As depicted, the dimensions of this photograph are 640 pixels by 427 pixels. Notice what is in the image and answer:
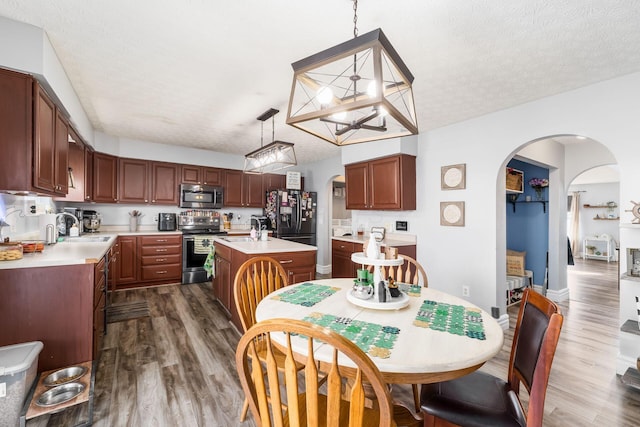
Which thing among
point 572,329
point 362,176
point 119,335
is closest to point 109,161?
point 119,335

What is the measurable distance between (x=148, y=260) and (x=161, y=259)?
0.19 meters

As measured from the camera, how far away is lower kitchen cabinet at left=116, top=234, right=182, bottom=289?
4582 millimetres

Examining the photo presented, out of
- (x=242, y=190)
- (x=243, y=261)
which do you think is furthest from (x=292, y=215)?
(x=243, y=261)

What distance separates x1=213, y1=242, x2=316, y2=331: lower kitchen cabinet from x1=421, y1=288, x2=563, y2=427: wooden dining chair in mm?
1937

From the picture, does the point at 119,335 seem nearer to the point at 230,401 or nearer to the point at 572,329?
the point at 230,401

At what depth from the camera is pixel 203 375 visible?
2279 mm

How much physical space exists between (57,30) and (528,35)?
308 centimetres

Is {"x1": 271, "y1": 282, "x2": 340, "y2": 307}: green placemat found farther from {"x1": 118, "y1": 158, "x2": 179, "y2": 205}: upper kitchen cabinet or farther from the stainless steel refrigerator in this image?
{"x1": 118, "y1": 158, "x2": 179, "y2": 205}: upper kitchen cabinet

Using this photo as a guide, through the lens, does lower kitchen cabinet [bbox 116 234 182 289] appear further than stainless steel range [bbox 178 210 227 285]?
No

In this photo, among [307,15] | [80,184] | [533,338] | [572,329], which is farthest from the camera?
→ [80,184]

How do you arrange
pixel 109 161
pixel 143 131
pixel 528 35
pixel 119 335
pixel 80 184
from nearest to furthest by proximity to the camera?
1. pixel 528 35
2. pixel 119 335
3. pixel 80 184
4. pixel 143 131
5. pixel 109 161

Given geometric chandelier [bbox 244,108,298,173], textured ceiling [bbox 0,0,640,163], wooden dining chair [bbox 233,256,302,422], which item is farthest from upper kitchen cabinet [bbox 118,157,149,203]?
wooden dining chair [bbox 233,256,302,422]

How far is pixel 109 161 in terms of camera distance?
471 centimetres

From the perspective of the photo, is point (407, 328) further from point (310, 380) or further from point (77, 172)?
point (77, 172)
